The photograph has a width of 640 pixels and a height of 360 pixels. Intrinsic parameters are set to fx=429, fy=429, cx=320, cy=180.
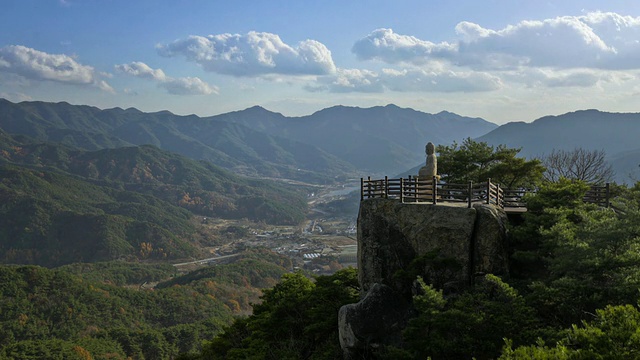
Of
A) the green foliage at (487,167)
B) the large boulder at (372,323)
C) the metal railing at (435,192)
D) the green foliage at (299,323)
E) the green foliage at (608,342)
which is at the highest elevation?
the green foliage at (487,167)

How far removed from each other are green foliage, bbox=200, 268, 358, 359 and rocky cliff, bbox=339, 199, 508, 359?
230 cm

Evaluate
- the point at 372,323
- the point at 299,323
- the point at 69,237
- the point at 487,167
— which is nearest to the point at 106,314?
the point at 299,323

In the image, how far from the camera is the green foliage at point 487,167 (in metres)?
30.8

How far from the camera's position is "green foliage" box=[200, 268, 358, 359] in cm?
2317

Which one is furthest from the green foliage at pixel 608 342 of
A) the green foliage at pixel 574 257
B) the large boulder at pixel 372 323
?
the large boulder at pixel 372 323

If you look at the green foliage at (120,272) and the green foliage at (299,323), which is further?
the green foliage at (120,272)

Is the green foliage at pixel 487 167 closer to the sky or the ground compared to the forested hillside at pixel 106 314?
closer to the sky

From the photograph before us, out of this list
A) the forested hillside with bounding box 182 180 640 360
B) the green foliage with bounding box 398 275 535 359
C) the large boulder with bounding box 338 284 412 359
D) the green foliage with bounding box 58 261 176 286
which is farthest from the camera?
the green foliage with bounding box 58 261 176 286

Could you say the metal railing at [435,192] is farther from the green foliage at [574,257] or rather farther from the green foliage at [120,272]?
the green foliage at [120,272]

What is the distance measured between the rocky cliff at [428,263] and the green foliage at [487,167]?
1040 centimetres

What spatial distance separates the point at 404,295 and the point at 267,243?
177 meters

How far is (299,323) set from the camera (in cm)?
→ 2609

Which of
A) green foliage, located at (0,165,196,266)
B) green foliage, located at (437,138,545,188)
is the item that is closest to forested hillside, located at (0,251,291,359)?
green foliage, located at (0,165,196,266)

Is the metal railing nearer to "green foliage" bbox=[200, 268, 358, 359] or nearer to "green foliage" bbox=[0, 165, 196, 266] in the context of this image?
"green foliage" bbox=[200, 268, 358, 359]
